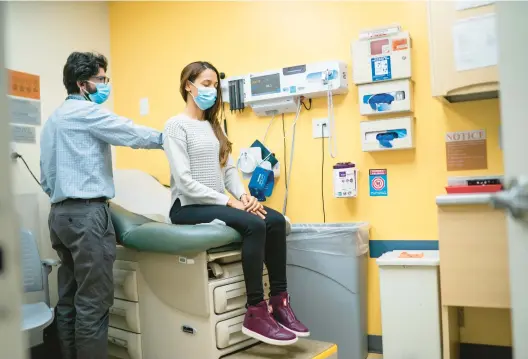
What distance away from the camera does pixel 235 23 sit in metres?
3.12

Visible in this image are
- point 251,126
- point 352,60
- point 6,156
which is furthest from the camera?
point 251,126

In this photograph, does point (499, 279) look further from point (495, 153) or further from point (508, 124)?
point (508, 124)

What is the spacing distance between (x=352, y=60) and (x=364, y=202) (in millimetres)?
808

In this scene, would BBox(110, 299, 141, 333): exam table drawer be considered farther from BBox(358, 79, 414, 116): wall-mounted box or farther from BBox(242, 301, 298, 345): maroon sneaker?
BBox(358, 79, 414, 116): wall-mounted box

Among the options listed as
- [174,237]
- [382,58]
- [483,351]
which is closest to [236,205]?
[174,237]

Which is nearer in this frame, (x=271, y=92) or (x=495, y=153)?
(x=495, y=153)

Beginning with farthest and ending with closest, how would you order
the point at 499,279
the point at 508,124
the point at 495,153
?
the point at 495,153 → the point at 499,279 → the point at 508,124

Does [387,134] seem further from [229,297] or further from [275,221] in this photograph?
[229,297]

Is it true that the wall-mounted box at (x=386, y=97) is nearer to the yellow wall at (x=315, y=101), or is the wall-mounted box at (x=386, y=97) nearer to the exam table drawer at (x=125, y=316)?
the yellow wall at (x=315, y=101)

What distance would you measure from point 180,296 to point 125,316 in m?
0.42

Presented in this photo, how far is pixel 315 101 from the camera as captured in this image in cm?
284

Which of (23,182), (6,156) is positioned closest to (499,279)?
(6,156)

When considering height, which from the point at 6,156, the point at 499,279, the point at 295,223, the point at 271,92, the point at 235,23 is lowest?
the point at 499,279

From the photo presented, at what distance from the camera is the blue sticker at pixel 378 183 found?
2650 mm
